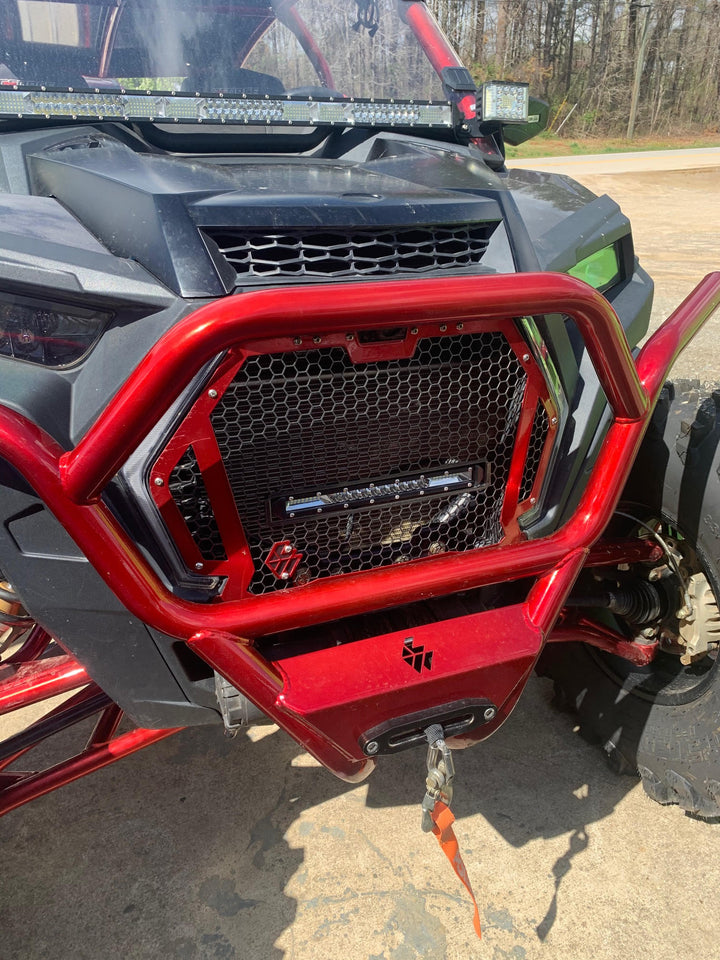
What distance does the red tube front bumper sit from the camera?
1310 millimetres

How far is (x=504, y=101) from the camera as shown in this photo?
274cm

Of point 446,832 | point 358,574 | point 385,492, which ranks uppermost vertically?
point 385,492

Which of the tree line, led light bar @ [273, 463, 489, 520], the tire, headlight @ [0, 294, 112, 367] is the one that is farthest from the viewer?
the tree line

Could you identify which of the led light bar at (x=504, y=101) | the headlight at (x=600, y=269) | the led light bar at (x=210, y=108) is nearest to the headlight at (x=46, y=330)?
the led light bar at (x=210, y=108)

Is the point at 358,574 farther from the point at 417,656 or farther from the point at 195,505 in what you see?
the point at 195,505

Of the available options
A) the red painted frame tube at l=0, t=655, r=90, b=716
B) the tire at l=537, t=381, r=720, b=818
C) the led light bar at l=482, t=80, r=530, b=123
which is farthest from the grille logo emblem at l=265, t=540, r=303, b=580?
the led light bar at l=482, t=80, r=530, b=123

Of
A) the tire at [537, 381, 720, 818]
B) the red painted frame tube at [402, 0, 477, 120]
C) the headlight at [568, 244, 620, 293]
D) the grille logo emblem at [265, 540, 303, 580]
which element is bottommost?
the tire at [537, 381, 720, 818]

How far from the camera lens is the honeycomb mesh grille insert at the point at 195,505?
4.89ft

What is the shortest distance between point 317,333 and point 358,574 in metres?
0.55

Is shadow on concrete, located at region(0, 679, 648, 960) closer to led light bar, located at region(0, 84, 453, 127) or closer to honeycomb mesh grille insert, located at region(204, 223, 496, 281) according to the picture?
honeycomb mesh grille insert, located at region(204, 223, 496, 281)

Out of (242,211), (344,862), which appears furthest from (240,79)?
(344,862)

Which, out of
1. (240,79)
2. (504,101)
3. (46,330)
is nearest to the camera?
(46,330)

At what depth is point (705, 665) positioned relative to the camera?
8.13 ft

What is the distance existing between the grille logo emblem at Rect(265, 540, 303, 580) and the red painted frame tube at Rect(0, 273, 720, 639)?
5cm
